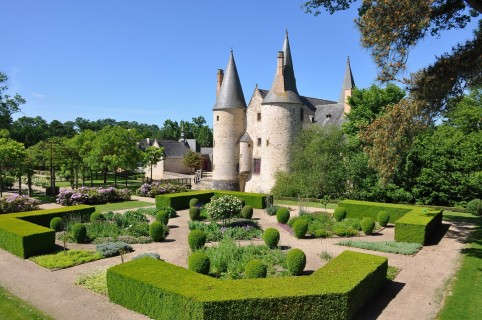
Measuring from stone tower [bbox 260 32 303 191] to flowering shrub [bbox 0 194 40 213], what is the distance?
19.6 m

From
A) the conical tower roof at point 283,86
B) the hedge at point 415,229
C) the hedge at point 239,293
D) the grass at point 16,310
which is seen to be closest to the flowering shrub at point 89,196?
the conical tower roof at point 283,86

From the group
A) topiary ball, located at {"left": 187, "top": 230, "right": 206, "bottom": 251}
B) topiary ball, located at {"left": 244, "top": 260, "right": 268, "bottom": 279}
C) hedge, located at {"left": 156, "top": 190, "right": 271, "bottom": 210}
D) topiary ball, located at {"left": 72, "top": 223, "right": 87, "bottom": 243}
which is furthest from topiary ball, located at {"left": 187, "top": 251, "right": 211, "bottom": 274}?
hedge, located at {"left": 156, "top": 190, "right": 271, "bottom": 210}

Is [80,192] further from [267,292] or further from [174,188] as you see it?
[267,292]

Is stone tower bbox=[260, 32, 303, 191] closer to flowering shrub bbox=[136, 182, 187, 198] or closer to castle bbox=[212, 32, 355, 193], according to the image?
castle bbox=[212, 32, 355, 193]

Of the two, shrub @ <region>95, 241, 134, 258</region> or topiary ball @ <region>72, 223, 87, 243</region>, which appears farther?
topiary ball @ <region>72, 223, 87, 243</region>

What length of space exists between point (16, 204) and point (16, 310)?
49.3 feet

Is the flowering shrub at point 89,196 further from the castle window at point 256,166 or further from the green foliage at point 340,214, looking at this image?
the green foliage at point 340,214

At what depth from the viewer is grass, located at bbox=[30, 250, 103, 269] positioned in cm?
1217

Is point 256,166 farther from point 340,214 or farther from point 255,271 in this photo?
point 255,271

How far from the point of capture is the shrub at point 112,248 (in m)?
13.4

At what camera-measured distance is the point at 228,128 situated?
3581 cm

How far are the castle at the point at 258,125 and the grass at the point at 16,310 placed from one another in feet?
83.7

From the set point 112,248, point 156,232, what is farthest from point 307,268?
point 112,248

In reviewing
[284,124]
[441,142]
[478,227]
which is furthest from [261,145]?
[478,227]
